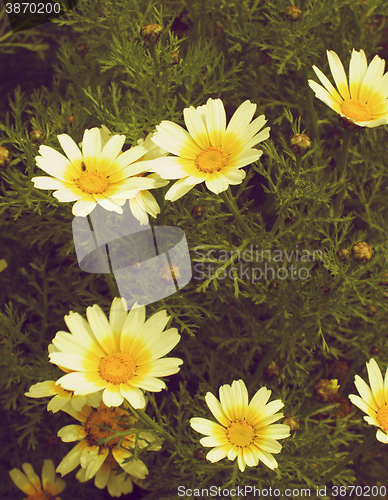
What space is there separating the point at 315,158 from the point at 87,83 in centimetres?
95

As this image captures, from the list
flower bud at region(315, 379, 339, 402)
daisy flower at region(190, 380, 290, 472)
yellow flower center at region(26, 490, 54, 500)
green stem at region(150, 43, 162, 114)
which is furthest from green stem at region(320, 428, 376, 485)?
green stem at region(150, 43, 162, 114)

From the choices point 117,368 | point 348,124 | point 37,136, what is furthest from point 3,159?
point 348,124

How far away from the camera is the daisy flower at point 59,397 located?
4.31 ft

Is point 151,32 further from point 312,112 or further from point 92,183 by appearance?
point 312,112

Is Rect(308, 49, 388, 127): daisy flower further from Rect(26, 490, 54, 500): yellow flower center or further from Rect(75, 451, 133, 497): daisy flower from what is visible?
Rect(26, 490, 54, 500): yellow flower center

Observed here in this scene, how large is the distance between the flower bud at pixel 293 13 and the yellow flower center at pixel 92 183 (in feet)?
3.02

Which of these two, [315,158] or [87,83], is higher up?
[87,83]

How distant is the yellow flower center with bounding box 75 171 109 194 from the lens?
4.12 ft

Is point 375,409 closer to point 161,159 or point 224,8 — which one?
point 161,159

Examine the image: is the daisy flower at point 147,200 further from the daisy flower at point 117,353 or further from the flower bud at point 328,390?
the flower bud at point 328,390

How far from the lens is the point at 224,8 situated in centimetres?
200

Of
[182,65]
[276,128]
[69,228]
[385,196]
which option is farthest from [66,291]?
[385,196]

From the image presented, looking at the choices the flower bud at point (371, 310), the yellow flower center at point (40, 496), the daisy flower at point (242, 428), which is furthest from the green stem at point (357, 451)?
the yellow flower center at point (40, 496)

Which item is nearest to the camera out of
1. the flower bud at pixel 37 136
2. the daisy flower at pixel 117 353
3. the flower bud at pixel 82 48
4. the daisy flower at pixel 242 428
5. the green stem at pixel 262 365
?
the daisy flower at pixel 117 353
